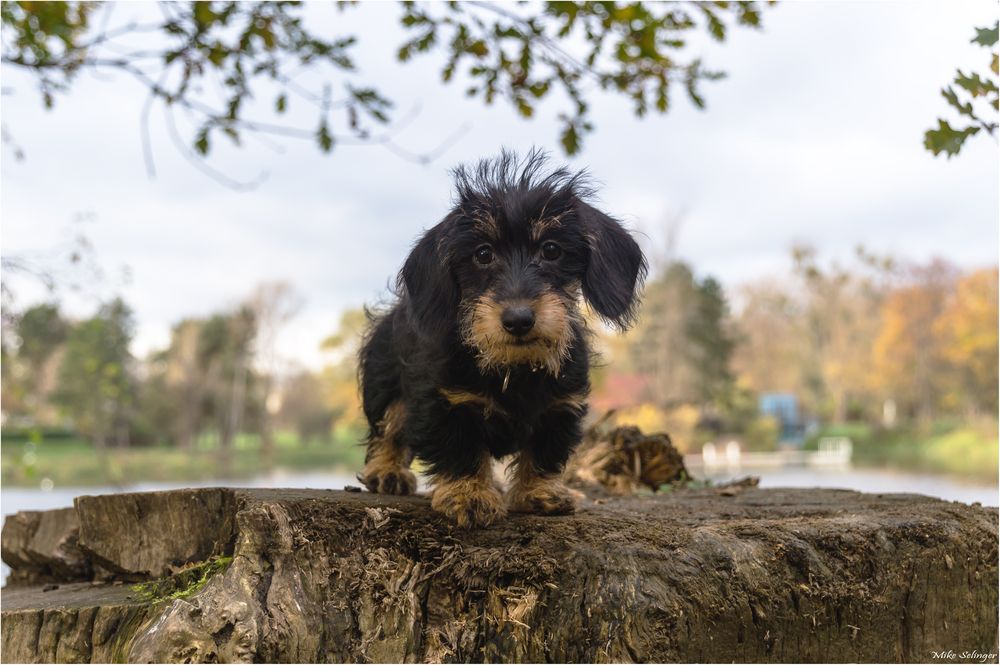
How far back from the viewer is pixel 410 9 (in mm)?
4266

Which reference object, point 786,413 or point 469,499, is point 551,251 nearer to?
point 469,499

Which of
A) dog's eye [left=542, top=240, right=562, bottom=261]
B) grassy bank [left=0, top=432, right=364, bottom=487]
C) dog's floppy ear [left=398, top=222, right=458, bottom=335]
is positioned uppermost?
dog's eye [left=542, top=240, right=562, bottom=261]

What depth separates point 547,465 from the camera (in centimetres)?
407

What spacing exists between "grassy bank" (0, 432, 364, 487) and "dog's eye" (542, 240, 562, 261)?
11.1 m

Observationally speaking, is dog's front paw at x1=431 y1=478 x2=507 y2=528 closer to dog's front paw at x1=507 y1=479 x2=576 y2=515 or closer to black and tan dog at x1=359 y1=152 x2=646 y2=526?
black and tan dog at x1=359 y1=152 x2=646 y2=526

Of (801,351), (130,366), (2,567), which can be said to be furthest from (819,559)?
(801,351)

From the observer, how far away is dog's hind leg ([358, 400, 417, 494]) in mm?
4590

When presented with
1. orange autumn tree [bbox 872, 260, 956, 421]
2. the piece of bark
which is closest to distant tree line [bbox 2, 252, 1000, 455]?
orange autumn tree [bbox 872, 260, 956, 421]

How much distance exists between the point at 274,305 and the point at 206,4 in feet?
70.1

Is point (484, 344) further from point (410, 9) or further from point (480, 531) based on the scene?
point (410, 9)

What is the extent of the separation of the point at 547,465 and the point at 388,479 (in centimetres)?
101

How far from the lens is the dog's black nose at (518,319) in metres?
3.17

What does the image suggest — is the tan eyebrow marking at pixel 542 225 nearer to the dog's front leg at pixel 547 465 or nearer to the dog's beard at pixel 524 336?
the dog's beard at pixel 524 336

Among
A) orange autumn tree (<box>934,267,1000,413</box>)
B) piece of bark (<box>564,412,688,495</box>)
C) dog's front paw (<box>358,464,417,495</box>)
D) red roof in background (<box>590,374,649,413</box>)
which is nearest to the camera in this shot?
dog's front paw (<box>358,464,417,495</box>)
